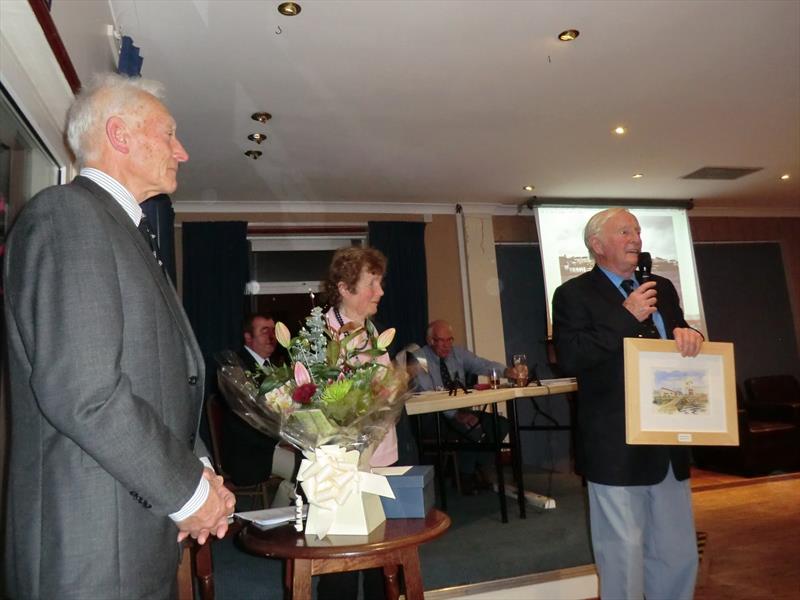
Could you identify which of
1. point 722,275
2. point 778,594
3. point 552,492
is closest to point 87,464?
point 778,594

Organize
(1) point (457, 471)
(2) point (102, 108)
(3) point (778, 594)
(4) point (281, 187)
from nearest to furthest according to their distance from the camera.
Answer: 1. (2) point (102, 108)
2. (3) point (778, 594)
3. (1) point (457, 471)
4. (4) point (281, 187)

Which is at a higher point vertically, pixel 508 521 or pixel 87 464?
pixel 87 464

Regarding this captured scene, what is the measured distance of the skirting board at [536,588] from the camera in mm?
2795

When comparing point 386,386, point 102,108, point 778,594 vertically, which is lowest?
point 778,594

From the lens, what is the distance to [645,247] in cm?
708

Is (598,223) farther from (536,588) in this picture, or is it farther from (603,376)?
(536,588)

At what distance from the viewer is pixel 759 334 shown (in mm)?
7438

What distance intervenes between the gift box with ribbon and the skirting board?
5.15 feet

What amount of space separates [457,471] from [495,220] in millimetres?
3277

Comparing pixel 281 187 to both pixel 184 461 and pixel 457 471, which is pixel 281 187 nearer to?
pixel 457 471

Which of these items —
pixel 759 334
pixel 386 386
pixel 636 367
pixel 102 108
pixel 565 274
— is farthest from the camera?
pixel 759 334

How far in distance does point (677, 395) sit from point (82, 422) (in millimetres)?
1761

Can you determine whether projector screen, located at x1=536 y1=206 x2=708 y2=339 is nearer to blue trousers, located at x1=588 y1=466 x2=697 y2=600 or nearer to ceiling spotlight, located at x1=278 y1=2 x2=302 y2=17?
ceiling spotlight, located at x1=278 y1=2 x2=302 y2=17

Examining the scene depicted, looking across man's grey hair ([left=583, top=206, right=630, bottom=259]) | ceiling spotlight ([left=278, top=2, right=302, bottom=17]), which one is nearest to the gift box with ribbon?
man's grey hair ([left=583, top=206, right=630, bottom=259])
